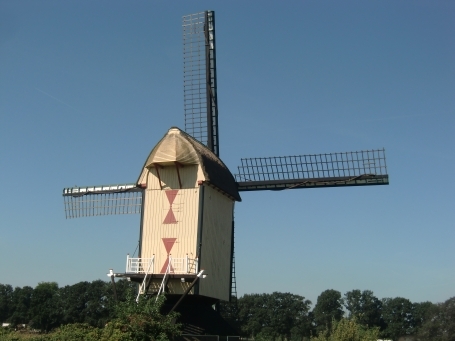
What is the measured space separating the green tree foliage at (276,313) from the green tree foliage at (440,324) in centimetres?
1736

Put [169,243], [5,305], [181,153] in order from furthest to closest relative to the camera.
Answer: [5,305] → [169,243] → [181,153]

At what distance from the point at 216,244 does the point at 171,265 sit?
2.97 m


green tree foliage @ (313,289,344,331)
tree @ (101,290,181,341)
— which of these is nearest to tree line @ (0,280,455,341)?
green tree foliage @ (313,289,344,331)

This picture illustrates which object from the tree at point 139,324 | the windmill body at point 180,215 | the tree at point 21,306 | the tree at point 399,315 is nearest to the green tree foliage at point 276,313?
the tree at point 399,315

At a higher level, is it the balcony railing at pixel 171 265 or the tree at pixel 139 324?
the balcony railing at pixel 171 265

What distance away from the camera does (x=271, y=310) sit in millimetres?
85688

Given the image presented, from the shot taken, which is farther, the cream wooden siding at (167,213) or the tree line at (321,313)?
the tree line at (321,313)

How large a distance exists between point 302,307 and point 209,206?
63.4 m

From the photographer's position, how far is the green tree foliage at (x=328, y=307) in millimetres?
85875

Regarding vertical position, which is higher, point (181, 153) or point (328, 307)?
point (181, 153)

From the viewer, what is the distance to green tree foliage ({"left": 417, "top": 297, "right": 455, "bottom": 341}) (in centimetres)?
7074

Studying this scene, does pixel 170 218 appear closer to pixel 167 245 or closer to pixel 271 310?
pixel 167 245

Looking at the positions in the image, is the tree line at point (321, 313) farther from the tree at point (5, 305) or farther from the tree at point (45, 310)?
the tree at point (5, 305)

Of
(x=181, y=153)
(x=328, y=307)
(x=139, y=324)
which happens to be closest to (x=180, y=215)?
(x=181, y=153)
